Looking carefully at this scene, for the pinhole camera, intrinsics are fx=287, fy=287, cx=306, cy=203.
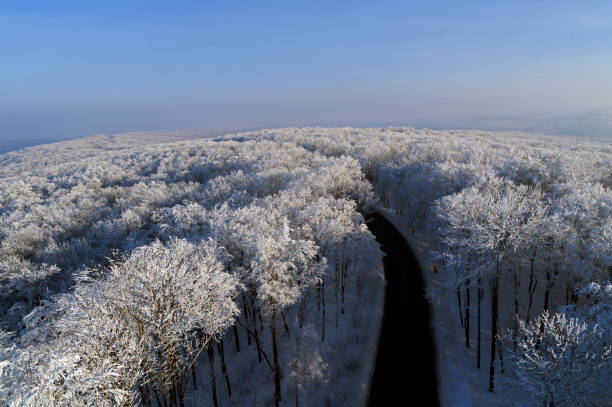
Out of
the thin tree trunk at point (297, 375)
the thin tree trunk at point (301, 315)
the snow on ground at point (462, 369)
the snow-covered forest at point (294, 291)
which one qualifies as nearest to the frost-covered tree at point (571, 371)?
the snow-covered forest at point (294, 291)

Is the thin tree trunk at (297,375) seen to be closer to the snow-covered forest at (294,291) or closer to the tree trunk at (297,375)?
the tree trunk at (297,375)

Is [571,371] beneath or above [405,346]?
above

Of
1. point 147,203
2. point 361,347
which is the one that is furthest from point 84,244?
point 361,347

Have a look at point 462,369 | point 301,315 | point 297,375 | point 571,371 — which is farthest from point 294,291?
point 571,371

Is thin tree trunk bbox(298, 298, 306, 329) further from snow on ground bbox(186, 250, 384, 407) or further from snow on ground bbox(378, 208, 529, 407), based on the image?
snow on ground bbox(378, 208, 529, 407)

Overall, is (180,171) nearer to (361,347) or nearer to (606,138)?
(361,347)

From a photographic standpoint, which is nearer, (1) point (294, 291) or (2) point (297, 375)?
(1) point (294, 291)

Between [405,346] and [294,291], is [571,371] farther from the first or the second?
[294,291]

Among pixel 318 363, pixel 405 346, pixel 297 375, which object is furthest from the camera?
pixel 405 346
